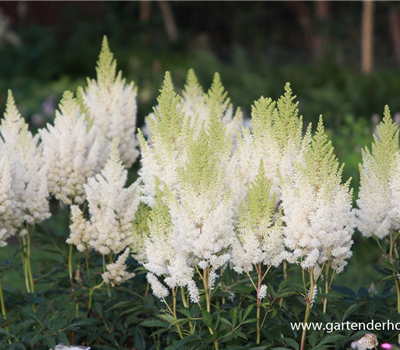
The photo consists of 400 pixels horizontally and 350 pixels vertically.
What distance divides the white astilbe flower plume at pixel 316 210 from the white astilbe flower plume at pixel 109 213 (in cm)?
85

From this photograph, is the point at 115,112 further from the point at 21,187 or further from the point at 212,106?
the point at 21,187

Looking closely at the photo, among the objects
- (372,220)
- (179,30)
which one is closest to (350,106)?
(372,220)

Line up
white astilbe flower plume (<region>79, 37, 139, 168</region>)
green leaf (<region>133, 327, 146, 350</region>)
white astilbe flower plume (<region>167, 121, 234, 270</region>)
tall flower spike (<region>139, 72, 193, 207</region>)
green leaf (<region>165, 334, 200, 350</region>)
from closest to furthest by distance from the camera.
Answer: white astilbe flower plume (<region>167, 121, 234, 270</region>)
green leaf (<region>165, 334, 200, 350</region>)
tall flower spike (<region>139, 72, 193, 207</region>)
green leaf (<region>133, 327, 146, 350</region>)
white astilbe flower plume (<region>79, 37, 139, 168</region>)

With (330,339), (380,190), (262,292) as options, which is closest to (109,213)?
(262,292)

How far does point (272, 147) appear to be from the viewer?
3.23 meters

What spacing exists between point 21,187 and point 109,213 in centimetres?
52

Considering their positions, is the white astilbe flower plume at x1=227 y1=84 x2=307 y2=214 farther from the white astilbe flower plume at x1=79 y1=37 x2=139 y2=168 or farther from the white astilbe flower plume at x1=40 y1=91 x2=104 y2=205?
the white astilbe flower plume at x1=79 y1=37 x2=139 y2=168

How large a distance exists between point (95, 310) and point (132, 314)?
235mm

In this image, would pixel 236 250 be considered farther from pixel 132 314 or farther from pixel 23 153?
pixel 23 153

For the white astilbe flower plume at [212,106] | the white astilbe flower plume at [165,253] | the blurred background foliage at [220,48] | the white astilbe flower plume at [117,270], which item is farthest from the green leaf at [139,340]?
the blurred background foliage at [220,48]

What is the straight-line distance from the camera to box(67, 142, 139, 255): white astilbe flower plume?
3.39 meters

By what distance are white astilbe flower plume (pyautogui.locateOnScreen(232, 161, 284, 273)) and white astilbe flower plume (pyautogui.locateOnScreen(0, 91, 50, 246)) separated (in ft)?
3.75

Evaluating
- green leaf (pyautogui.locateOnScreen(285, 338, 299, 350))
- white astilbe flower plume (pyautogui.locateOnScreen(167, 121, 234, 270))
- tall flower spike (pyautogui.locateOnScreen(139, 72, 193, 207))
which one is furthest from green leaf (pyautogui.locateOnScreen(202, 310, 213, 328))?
tall flower spike (pyautogui.locateOnScreen(139, 72, 193, 207))

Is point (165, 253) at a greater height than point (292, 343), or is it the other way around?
Answer: point (165, 253)
